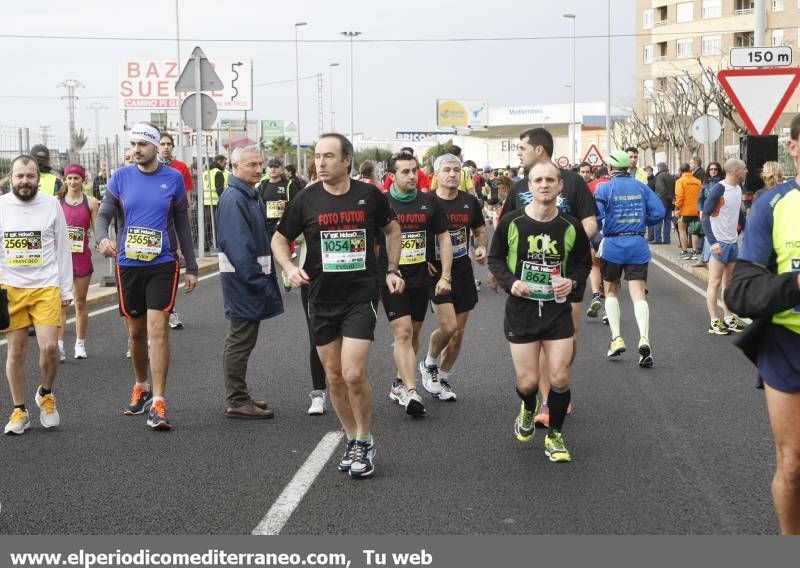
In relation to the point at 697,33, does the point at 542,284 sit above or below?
below

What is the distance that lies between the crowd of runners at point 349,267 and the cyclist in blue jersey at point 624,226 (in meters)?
0.01

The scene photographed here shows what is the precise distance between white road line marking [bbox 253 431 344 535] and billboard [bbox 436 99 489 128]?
136684 millimetres

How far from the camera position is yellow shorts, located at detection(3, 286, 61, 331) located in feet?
26.0

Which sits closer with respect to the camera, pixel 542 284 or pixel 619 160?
pixel 542 284

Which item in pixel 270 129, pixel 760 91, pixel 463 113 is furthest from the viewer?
pixel 463 113

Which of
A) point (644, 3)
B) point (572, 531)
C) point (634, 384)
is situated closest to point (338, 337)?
point (572, 531)

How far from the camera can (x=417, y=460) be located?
6812mm

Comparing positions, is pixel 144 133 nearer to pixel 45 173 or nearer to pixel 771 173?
pixel 45 173

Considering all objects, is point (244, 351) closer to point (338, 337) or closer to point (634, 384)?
point (338, 337)

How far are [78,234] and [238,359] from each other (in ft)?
12.0

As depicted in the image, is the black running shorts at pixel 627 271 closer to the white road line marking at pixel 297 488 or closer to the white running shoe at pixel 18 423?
the white road line marking at pixel 297 488

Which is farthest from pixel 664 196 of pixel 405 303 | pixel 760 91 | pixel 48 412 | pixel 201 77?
pixel 48 412

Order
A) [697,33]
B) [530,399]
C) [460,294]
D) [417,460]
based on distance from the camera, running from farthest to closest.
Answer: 1. [697,33]
2. [460,294]
3. [530,399]
4. [417,460]

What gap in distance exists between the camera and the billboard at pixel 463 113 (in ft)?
469
